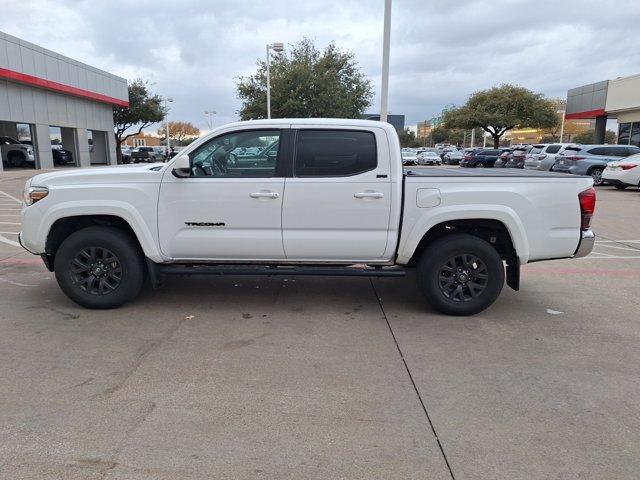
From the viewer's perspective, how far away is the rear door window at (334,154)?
5.11 meters

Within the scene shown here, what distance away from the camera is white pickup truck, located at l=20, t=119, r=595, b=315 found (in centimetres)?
504

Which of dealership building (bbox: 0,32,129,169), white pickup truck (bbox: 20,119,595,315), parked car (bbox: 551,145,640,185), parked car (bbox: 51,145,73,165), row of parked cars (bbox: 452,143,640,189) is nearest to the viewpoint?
white pickup truck (bbox: 20,119,595,315)

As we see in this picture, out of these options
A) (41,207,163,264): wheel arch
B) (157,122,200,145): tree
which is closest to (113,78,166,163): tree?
(41,207,163,264): wheel arch

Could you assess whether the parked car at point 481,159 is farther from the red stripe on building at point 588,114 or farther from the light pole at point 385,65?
the light pole at point 385,65

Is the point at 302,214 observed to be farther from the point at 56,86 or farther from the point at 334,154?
the point at 56,86

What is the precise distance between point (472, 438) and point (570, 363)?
1.58 meters

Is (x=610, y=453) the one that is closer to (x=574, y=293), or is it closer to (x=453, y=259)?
(x=453, y=259)

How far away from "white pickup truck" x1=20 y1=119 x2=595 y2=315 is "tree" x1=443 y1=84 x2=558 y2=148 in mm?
44055

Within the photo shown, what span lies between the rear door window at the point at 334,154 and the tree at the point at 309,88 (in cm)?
2560

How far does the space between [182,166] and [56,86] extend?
3219 cm

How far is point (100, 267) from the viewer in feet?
17.4

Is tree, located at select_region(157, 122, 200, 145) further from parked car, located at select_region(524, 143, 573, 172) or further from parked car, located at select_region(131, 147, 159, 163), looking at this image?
parked car, located at select_region(524, 143, 573, 172)

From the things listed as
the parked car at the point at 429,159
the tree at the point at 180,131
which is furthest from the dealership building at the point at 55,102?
the tree at the point at 180,131

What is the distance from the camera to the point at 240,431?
3.17 m
